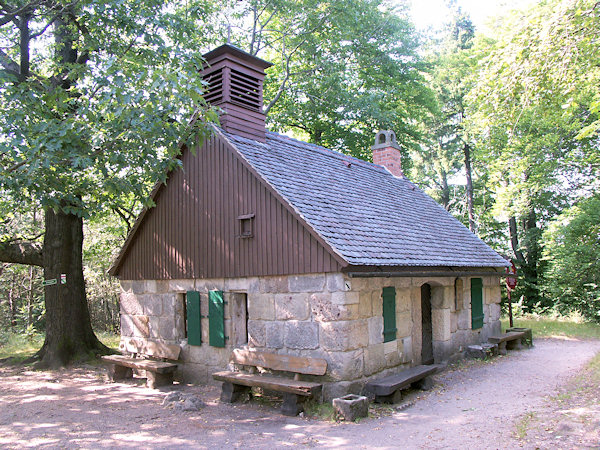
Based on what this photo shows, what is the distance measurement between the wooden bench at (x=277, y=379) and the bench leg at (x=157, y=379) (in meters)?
1.65

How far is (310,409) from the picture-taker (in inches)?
297

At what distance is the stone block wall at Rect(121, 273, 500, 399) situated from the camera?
7766 millimetres

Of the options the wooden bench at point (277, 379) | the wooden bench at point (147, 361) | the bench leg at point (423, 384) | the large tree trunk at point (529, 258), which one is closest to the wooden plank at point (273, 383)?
the wooden bench at point (277, 379)

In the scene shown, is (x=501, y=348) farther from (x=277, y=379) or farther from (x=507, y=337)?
(x=277, y=379)

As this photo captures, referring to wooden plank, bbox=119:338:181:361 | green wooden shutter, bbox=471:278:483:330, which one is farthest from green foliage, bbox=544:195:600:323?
wooden plank, bbox=119:338:181:361

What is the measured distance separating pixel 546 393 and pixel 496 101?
5202 millimetres

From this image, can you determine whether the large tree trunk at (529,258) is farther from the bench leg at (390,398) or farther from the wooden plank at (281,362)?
the wooden plank at (281,362)

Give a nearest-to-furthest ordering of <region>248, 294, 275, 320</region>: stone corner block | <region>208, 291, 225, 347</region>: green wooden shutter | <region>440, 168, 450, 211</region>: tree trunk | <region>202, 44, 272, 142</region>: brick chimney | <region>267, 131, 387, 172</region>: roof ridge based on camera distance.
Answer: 1. <region>248, 294, 275, 320</region>: stone corner block
2. <region>208, 291, 225, 347</region>: green wooden shutter
3. <region>202, 44, 272, 142</region>: brick chimney
4. <region>267, 131, 387, 172</region>: roof ridge
5. <region>440, 168, 450, 211</region>: tree trunk

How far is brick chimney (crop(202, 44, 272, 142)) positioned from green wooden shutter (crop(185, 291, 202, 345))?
3.51m

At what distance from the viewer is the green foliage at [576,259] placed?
18094 mm

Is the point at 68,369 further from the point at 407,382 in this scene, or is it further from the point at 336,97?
the point at 336,97

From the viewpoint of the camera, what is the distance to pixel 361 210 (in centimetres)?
1014

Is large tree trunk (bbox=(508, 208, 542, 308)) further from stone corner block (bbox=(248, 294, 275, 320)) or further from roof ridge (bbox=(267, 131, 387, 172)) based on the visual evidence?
stone corner block (bbox=(248, 294, 275, 320))

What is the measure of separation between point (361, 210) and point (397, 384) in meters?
3.68
